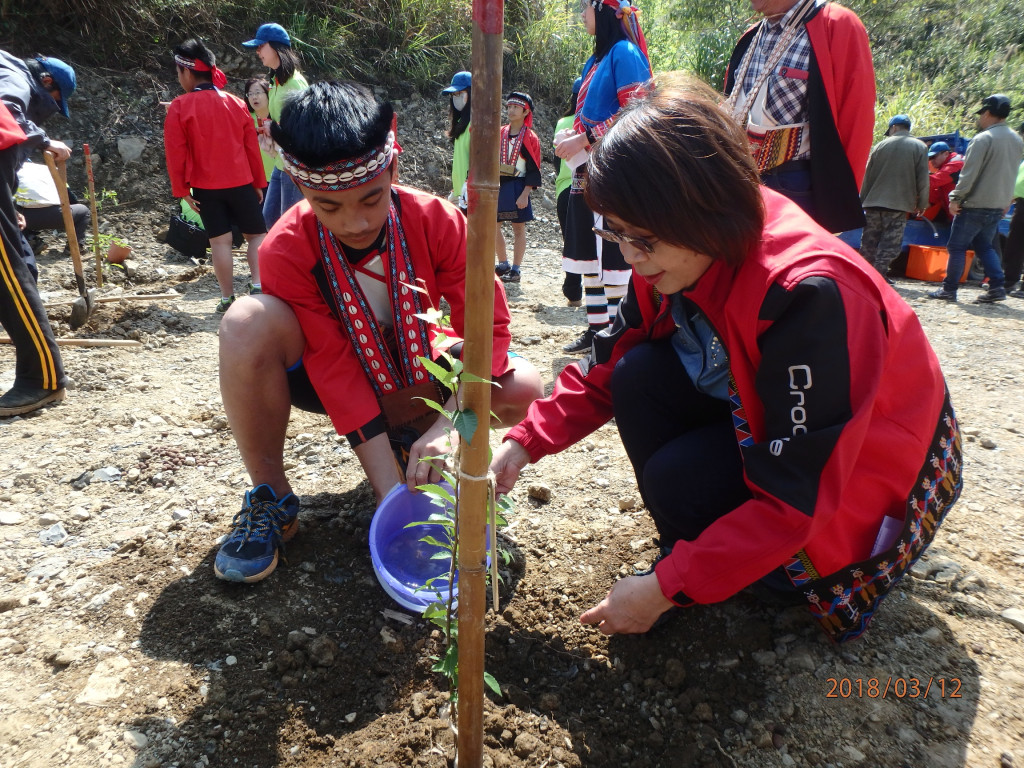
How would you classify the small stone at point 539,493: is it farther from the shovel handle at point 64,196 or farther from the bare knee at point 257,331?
the shovel handle at point 64,196

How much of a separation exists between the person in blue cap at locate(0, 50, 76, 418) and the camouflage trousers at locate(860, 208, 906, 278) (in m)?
6.85

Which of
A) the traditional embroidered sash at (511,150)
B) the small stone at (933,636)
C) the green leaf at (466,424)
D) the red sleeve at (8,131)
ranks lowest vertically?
the small stone at (933,636)

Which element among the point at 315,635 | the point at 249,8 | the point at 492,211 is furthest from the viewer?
the point at 249,8

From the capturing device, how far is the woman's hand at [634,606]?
4.10 feet

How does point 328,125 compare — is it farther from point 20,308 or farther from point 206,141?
point 206,141

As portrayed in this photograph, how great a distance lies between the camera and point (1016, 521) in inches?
79.6

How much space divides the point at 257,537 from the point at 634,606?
42.0 inches

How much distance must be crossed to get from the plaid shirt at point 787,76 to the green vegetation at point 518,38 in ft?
26.7

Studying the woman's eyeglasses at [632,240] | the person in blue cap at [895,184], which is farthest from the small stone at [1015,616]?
the person in blue cap at [895,184]

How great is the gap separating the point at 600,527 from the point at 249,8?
9457 mm

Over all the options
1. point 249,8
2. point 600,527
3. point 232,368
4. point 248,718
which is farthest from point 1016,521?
point 249,8

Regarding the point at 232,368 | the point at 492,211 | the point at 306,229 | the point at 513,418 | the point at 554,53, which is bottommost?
the point at 513,418

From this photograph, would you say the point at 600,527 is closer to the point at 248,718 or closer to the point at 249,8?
the point at 248,718

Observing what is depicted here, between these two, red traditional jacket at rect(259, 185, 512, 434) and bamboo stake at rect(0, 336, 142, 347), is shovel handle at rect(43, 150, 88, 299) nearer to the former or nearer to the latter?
bamboo stake at rect(0, 336, 142, 347)
